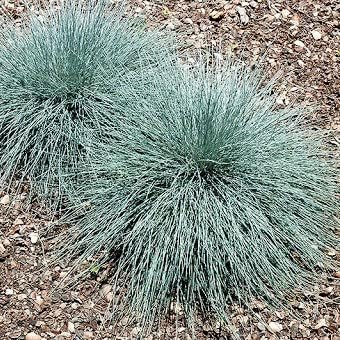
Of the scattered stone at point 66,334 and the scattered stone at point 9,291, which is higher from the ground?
the scattered stone at point 9,291

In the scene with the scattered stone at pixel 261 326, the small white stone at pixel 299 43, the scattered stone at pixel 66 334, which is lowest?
the scattered stone at pixel 66 334

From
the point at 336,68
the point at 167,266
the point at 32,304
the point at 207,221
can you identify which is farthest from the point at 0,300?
the point at 336,68

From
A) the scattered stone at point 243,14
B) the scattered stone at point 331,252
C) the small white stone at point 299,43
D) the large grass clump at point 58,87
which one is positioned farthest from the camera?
the scattered stone at point 243,14

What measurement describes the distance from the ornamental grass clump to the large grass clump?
18 centimetres

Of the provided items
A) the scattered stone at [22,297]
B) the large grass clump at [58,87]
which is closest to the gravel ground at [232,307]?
the scattered stone at [22,297]

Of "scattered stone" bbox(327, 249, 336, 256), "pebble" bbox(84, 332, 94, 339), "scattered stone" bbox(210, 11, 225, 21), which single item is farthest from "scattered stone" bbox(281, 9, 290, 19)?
"pebble" bbox(84, 332, 94, 339)

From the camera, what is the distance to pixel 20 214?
10.3 feet

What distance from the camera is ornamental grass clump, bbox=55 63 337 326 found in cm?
280

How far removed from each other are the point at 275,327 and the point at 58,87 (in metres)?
1.70

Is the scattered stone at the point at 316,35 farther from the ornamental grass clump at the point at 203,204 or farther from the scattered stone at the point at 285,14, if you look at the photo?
the ornamental grass clump at the point at 203,204

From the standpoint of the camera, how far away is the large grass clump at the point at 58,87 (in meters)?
3.27

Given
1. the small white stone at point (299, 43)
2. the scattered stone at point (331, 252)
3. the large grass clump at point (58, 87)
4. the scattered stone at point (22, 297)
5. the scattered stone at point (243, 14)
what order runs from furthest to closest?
1. the scattered stone at point (243, 14)
2. the small white stone at point (299, 43)
3. the large grass clump at point (58, 87)
4. the scattered stone at point (331, 252)
5. the scattered stone at point (22, 297)

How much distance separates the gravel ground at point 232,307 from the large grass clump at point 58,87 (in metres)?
0.23

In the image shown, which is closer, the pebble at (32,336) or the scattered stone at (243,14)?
the pebble at (32,336)
